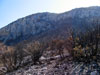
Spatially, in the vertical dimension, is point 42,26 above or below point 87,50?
above

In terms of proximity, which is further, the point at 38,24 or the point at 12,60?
the point at 38,24

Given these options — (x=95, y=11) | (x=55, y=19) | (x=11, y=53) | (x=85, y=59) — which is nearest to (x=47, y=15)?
(x=55, y=19)

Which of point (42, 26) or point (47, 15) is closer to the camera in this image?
point (42, 26)

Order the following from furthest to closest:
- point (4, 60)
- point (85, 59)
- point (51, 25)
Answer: point (51, 25) < point (4, 60) < point (85, 59)

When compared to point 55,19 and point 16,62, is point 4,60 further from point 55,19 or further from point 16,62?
point 55,19

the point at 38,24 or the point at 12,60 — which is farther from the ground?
the point at 38,24

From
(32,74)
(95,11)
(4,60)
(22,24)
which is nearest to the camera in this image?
(32,74)

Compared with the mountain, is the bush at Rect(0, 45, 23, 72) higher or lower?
lower

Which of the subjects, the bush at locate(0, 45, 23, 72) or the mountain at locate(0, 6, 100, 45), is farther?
the mountain at locate(0, 6, 100, 45)

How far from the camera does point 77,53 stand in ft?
31.7

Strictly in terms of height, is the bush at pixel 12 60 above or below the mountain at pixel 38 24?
below

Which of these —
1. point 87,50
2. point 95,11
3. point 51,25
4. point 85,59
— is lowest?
point 85,59

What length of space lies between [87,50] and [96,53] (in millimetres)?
755

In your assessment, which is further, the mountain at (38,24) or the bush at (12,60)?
the mountain at (38,24)
